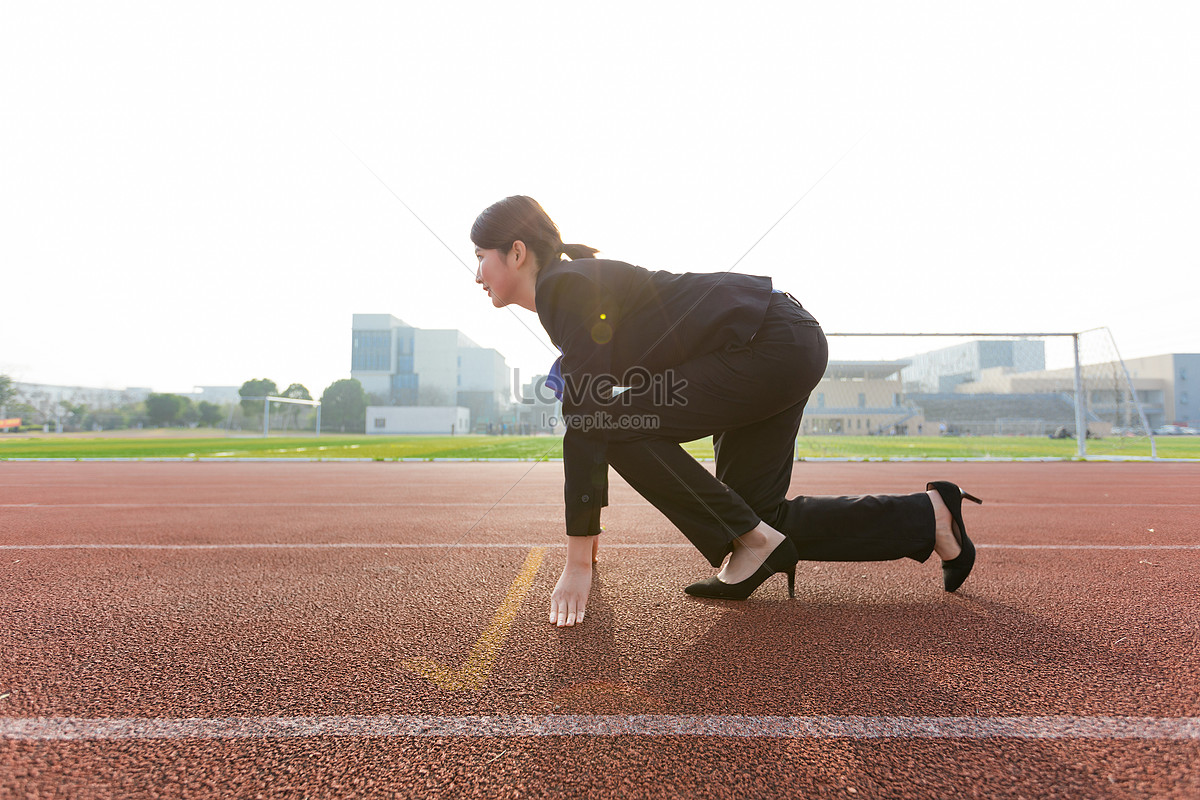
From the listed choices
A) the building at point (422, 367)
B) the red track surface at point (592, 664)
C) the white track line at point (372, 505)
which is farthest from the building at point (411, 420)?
the red track surface at point (592, 664)

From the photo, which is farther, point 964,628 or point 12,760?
point 964,628

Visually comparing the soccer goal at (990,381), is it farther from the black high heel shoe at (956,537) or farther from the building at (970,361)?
the black high heel shoe at (956,537)

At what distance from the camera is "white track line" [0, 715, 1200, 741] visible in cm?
104

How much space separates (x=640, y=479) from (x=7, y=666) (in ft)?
5.51

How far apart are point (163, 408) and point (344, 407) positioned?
56.7 ft

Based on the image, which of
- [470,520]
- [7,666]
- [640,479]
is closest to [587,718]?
[640,479]

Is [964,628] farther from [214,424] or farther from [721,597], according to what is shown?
[214,424]

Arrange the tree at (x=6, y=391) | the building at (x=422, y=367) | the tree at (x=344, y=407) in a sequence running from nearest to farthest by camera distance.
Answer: the tree at (x=6, y=391) < the tree at (x=344, y=407) < the building at (x=422, y=367)

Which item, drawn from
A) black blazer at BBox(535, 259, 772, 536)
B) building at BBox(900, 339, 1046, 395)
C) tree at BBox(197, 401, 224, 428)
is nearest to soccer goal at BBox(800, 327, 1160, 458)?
building at BBox(900, 339, 1046, 395)

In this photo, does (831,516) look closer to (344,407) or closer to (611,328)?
(611,328)

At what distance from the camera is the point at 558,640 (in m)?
1.53

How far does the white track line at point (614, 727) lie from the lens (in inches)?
40.9

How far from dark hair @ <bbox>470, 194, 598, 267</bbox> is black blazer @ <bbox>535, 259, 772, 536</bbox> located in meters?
0.16

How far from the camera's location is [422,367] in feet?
209
